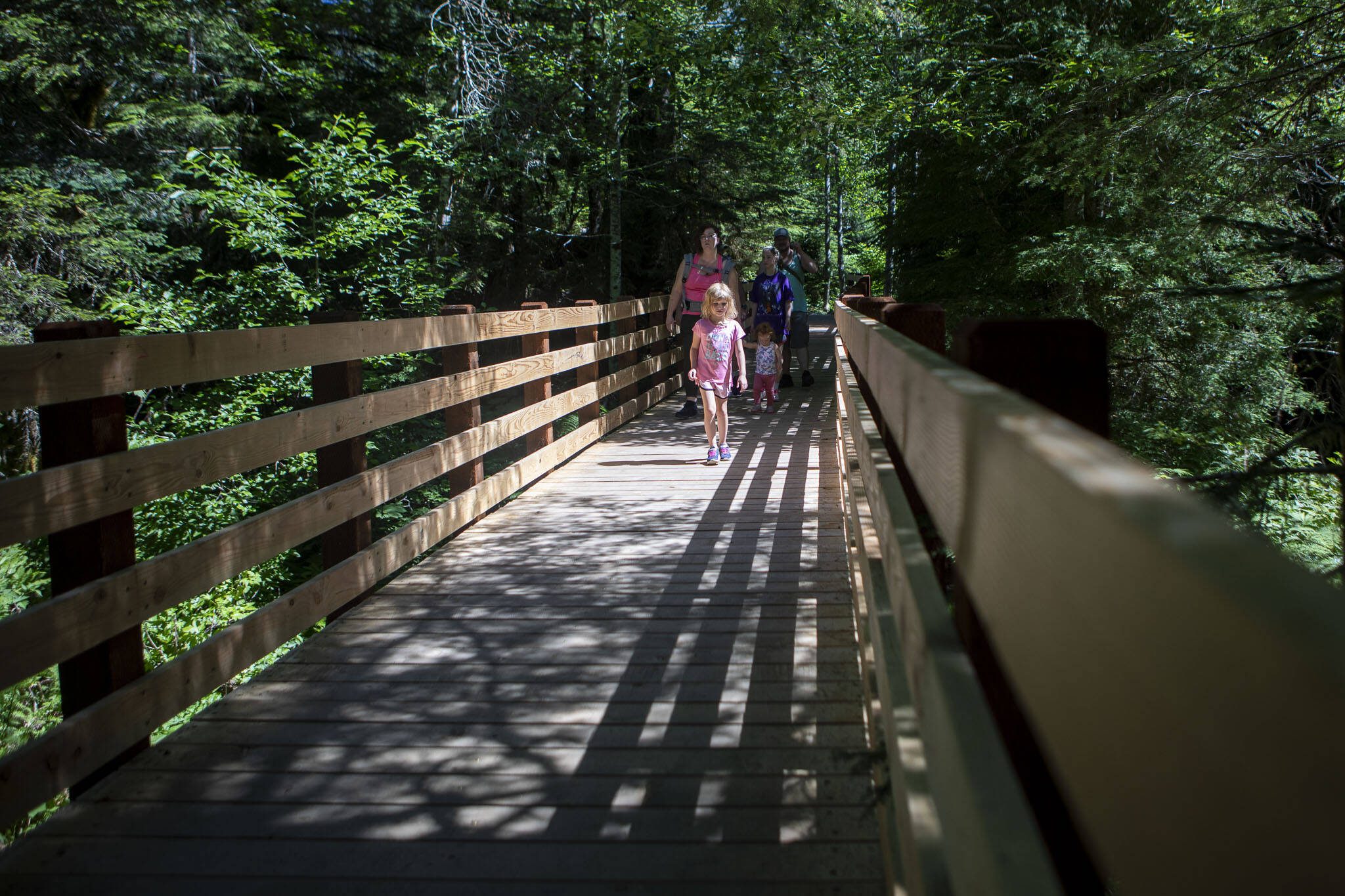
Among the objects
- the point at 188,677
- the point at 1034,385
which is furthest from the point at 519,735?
the point at 1034,385

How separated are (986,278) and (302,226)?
27.6 feet

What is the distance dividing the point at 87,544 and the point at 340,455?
1.74m

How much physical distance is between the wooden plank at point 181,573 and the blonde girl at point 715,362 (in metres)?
3.20

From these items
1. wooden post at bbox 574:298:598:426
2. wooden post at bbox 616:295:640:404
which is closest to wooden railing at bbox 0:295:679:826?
wooden post at bbox 574:298:598:426

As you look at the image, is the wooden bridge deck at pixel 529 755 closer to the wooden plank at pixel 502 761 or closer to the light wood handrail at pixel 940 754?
the wooden plank at pixel 502 761

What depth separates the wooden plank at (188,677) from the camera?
288 cm

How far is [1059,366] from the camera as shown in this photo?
153 cm

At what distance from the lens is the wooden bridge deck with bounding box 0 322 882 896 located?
9.21ft

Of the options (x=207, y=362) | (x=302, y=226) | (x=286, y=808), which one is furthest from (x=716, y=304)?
(x=302, y=226)

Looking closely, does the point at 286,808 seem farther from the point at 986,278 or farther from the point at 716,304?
the point at 986,278

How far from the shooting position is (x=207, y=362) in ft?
12.4

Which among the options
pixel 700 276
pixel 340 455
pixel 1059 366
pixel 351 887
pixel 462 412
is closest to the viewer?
pixel 1059 366

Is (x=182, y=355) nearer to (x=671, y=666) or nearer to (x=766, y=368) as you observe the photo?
(x=671, y=666)

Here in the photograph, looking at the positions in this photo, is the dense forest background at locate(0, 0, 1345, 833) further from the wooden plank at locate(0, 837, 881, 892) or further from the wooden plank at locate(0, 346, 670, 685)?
the wooden plank at locate(0, 346, 670, 685)
